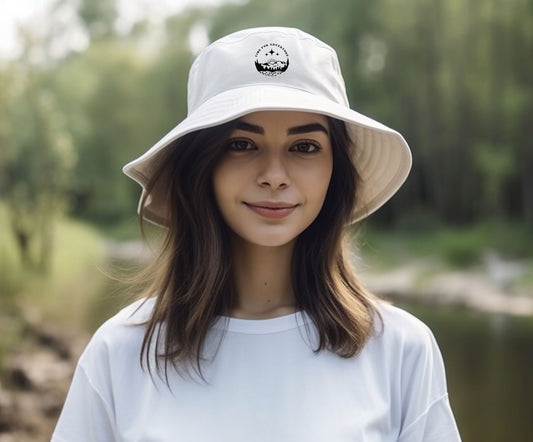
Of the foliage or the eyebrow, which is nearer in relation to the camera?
the eyebrow

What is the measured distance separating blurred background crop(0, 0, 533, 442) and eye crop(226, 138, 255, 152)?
3.83m

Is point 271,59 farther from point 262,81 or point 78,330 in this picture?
point 78,330

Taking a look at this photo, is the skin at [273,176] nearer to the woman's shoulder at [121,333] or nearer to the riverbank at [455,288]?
the woman's shoulder at [121,333]

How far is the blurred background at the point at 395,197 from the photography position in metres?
6.93

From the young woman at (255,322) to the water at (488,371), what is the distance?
4.42 meters

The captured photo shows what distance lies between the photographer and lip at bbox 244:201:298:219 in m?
1.14

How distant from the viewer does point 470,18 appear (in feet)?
44.0

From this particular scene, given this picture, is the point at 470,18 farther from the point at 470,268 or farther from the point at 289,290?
the point at 289,290

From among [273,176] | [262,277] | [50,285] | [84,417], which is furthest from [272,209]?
[50,285]

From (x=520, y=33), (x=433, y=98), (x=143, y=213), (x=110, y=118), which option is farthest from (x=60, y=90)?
(x=143, y=213)

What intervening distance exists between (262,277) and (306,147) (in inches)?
9.0

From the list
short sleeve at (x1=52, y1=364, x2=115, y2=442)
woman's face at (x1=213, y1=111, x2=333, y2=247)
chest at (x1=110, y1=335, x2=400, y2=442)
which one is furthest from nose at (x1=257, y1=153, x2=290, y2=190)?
short sleeve at (x1=52, y1=364, x2=115, y2=442)

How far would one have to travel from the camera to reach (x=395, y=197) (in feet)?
51.6

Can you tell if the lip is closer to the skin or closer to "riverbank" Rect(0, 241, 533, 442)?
the skin
